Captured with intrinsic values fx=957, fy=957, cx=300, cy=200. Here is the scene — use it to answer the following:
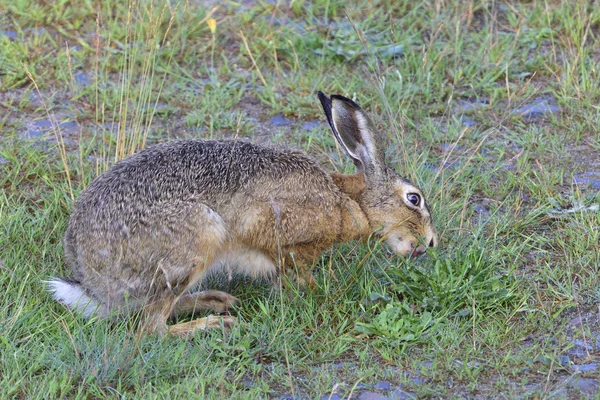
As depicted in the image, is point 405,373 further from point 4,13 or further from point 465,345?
point 4,13

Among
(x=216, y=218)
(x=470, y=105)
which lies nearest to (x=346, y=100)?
(x=216, y=218)

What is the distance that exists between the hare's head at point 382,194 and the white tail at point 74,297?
5.41ft

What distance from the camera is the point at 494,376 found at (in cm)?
447

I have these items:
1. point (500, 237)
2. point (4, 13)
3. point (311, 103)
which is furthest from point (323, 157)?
point (4, 13)

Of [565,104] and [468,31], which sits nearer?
[565,104]

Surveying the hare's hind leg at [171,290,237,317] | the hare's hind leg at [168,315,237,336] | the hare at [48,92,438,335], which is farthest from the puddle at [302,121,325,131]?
the hare's hind leg at [168,315,237,336]

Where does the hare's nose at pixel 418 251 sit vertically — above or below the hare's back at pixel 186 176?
below

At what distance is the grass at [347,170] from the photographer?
14.8 feet

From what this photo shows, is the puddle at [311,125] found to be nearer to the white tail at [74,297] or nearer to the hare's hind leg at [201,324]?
the hare's hind leg at [201,324]

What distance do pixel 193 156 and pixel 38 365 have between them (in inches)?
54.5

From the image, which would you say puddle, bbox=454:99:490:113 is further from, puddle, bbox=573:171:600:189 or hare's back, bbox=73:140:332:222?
hare's back, bbox=73:140:332:222

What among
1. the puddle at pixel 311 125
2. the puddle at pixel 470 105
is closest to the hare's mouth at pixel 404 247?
the puddle at pixel 311 125

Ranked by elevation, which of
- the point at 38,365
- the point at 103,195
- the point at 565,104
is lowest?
the point at 565,104

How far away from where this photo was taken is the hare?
16.0 ft
